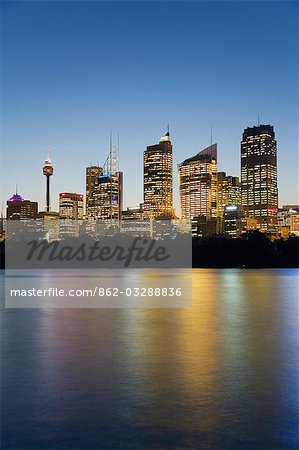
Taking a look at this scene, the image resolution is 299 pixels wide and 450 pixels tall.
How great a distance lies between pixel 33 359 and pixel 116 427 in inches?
205

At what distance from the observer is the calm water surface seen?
22.5 feet

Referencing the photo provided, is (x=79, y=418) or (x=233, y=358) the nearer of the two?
(x=79, y=418)

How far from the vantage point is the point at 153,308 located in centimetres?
2334

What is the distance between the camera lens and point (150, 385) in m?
9.42

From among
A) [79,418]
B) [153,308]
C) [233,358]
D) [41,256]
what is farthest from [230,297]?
[41,256]

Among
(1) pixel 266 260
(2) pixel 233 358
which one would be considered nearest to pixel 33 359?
(2) pixel 233 358

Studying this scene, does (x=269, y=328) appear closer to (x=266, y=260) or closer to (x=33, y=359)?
(x=33, y=359)

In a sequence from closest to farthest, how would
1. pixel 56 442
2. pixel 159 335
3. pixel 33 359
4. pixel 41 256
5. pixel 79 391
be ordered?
1. pixel 56 442
2. pixel 79 391
3. pixel 33 359
4. pixel 159 335
5. pixel 41 256

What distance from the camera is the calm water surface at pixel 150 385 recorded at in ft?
22.5

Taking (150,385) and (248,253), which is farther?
(248,253)

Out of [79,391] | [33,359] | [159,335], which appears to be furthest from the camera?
[159,335]

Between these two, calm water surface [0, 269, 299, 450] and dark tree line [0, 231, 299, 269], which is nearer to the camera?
calm water surface [0, 269, 299, 450]

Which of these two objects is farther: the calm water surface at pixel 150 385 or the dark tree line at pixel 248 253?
the dark tree line at pixel 248 253

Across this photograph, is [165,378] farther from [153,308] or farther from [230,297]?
[230,297]
